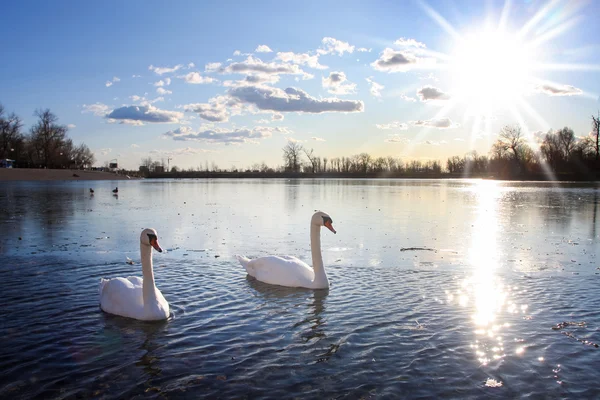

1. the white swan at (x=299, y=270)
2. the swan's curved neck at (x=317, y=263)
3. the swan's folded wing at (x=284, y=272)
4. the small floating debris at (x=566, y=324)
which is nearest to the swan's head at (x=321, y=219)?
the white swan at (x=299, y=270)

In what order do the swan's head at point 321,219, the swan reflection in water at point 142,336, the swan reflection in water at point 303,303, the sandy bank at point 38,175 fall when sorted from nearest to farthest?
the swan reflection in water at point 142,336, the swan reflection in water at point 303,303, the swan's head at point 321,219, the sandy bank at point 38,175

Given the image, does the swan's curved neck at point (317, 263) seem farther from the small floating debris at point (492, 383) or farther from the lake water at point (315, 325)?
the small floating debris at point (492, 383)

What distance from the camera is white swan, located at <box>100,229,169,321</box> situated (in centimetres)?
603

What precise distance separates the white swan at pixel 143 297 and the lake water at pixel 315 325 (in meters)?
0.15

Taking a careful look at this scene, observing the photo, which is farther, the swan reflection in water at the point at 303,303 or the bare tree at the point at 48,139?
the bare tree at the point at 48,139

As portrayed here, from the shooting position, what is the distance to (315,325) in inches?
238

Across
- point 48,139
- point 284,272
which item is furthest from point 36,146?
point 284,272

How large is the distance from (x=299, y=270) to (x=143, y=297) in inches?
107

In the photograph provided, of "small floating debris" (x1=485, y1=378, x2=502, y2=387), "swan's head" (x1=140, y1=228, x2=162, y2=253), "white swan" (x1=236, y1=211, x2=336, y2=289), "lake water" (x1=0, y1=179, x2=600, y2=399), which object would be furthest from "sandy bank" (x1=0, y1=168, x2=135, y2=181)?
"small floating debris" (x1=485, y1=378, x2=502, y2=387)

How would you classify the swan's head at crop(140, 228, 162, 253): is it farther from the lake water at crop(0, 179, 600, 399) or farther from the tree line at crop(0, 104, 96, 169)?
the tree line at crop(0, 104, 96, 169)

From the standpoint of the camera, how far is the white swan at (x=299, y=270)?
25.4 feet

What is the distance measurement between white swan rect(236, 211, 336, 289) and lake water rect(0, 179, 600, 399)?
188mm

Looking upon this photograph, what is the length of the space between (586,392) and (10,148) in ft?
353

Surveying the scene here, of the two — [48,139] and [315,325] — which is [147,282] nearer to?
[315,325]
